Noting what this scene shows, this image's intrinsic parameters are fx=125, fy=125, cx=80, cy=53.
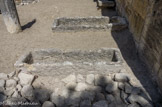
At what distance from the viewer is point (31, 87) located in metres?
2.83

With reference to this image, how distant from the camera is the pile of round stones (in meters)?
2.56

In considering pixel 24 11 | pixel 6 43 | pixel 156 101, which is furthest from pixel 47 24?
pixel 156 101

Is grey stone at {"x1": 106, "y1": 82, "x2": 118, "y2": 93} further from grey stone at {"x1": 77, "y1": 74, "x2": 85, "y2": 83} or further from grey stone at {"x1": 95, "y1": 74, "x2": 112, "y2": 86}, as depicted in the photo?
grey stone at {"x1": 77, "y1": 74, "x2": 85, "y2": 83}

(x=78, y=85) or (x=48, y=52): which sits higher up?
(x=48, y=52)

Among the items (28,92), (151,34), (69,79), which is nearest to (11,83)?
(28,92)

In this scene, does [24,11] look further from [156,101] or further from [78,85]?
[156,101]

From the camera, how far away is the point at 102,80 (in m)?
3.02

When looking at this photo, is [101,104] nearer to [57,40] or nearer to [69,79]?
[69,79]

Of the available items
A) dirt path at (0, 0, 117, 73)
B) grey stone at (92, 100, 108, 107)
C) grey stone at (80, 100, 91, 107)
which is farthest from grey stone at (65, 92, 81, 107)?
dirt path at (0, 0, 117, 73)

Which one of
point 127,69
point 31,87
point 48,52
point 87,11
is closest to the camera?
point 31,87

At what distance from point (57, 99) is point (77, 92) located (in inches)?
17.8

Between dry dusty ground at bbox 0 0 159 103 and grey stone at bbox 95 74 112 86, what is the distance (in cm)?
72

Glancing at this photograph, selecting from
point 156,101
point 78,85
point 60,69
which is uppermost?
point 60,69

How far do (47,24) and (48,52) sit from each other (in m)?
2.79
